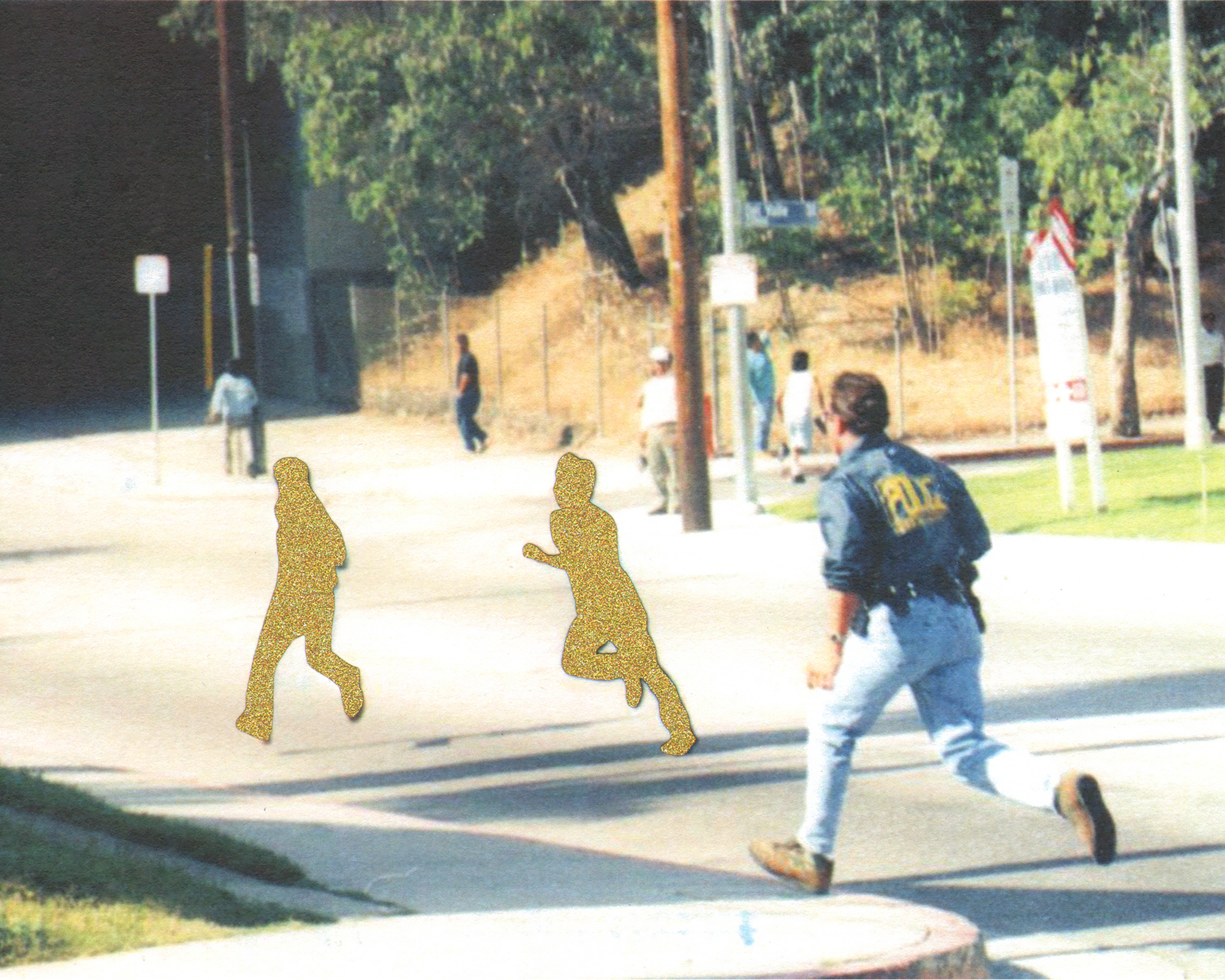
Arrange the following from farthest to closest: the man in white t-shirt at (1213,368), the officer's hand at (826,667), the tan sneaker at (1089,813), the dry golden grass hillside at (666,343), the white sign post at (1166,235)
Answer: the dry golden grass hillside at (666,343) → the man in white t-shirt at (1213,368) → the white sign post at (1166,235) → the officer's hand at (826,667) → the tan sneaker at (1089,813)

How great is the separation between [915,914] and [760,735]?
167 inches

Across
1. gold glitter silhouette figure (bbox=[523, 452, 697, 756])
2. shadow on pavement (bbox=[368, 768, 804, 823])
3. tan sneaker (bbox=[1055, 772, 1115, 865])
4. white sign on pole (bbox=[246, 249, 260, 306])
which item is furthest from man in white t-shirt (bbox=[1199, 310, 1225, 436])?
tan sneaker (bbox=[1055, 772, 1115, 865])

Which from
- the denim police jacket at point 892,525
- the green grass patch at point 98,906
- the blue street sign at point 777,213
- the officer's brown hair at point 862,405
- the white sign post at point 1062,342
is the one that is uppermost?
the blue street sign at point 777,213

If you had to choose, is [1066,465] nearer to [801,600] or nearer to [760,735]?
[801,600]

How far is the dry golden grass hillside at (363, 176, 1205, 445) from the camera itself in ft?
107

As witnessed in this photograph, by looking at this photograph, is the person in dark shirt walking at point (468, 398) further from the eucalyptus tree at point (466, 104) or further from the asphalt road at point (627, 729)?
the asphalt road at point (627, 729)

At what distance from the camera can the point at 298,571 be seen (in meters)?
9.96

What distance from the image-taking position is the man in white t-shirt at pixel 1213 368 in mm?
28625

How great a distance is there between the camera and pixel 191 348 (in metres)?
46.0

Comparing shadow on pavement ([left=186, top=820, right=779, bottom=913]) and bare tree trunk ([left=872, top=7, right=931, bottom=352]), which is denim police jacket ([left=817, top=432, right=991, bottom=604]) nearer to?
shadow on pavement ([left=186, top=820, right=779, bottom=913])

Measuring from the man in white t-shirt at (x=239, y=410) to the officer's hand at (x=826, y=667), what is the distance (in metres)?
23.2

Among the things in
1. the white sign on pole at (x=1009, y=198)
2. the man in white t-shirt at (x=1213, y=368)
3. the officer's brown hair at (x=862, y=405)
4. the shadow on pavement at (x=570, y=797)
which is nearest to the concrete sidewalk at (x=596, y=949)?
the officer's brown hair at (x=862, y=405)

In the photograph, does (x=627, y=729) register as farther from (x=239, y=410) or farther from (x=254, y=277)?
(x=254, y=277)

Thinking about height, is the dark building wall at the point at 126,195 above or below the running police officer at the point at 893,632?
above
